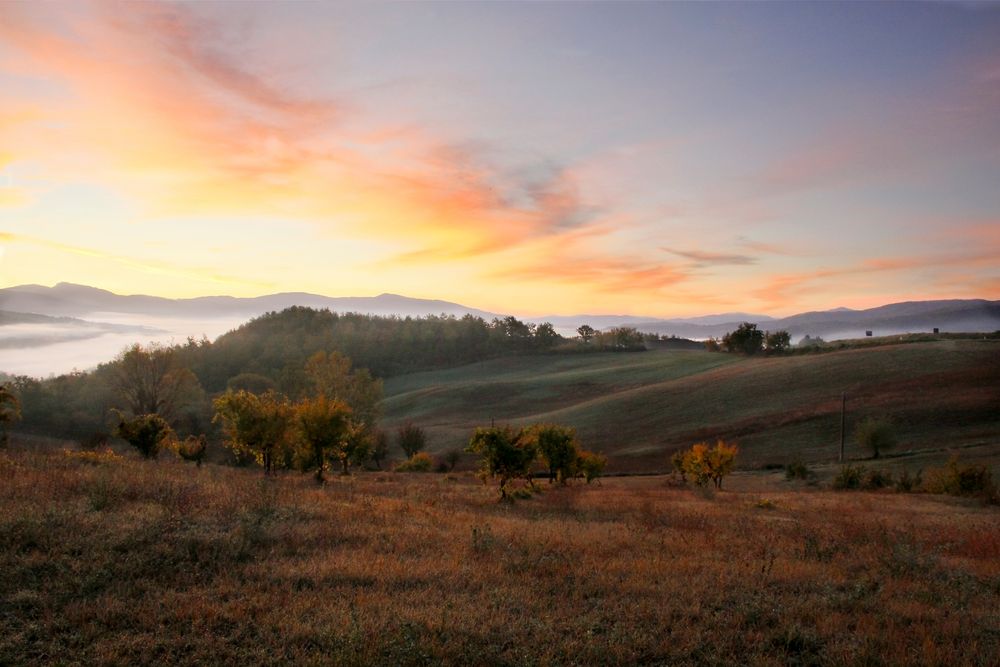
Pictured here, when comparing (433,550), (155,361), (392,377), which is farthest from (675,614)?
(392,377)

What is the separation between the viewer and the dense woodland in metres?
89.9

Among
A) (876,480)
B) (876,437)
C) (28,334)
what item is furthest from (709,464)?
(28,334)

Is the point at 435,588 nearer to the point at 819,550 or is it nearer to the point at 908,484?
the point at 819,550

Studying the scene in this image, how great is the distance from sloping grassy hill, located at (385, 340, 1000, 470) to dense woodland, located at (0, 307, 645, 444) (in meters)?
30.5

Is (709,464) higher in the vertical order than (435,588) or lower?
lower

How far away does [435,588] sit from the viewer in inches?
406

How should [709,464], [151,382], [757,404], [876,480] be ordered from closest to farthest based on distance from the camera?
[876,480]
[709,464]
[757,404]
[151,382]

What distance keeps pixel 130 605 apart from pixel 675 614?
8260 millimetres

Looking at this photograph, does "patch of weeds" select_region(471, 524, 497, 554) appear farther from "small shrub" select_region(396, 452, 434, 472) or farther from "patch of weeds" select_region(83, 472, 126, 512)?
"small shrub" select_region(396, 452, 434, 472)

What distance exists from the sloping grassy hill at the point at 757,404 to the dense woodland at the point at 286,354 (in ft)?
100

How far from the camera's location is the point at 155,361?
3371 inches

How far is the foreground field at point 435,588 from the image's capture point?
7957 mm

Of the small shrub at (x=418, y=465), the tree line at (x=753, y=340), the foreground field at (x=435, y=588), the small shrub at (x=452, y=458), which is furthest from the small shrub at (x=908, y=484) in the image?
the tree line at (x=753, y=340)

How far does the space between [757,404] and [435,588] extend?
75.7m
